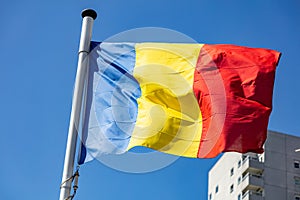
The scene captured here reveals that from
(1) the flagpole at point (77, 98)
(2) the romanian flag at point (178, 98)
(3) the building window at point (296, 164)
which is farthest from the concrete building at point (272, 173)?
(1) the flagpole at point (77, 98)

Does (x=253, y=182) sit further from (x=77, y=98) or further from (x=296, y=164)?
(x=77, y=98)

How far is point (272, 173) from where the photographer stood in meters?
73.7

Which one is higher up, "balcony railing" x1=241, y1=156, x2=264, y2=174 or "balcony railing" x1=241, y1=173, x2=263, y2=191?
"balcony railing" x1=241, y1=156, x2=264, y2=174

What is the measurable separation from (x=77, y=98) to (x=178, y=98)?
8.95ft

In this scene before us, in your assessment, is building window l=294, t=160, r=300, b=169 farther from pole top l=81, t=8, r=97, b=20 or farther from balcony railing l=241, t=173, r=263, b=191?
pole top l=81, t=8, r=97, b=20

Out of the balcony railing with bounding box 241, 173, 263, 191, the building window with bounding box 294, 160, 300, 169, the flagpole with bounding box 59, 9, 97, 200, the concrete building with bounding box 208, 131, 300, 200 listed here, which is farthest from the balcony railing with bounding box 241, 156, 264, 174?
the flagpole with bounding box 59, 9, 97, 200

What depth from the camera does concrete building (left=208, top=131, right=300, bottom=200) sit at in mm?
73125

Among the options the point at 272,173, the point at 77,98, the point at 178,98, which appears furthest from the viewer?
the point at 272,173

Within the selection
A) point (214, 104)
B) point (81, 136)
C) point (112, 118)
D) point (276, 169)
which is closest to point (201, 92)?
point (214, 104)

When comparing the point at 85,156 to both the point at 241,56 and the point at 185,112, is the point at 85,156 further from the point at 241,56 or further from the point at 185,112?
the point at 241,56

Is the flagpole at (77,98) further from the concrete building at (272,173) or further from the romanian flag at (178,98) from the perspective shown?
the concrete building at (272,173)

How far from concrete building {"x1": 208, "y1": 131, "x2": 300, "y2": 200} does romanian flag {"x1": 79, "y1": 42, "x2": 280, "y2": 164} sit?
57.6m

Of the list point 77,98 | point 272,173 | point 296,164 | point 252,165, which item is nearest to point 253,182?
point 252,165

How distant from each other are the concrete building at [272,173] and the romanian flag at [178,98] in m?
57.6
